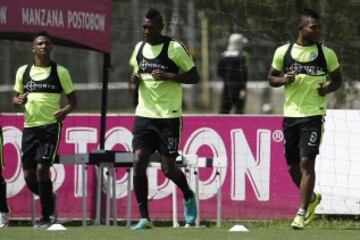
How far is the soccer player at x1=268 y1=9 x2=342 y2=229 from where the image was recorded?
12539 mm

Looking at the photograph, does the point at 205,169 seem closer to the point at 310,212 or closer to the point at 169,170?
the point at 169,170

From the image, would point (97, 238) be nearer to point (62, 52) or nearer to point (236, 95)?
point (236, 95)

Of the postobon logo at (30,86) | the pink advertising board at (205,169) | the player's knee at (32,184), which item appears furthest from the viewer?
the pink advertising board at (205,169)

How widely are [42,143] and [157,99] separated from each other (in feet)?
4.48

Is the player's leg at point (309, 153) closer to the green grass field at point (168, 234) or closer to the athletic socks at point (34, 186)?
the green grass field at point (168, 234)

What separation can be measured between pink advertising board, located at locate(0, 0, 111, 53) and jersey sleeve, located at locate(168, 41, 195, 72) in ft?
6.23

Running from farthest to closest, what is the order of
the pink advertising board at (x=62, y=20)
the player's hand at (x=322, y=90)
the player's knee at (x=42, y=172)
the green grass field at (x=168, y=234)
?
the pink advertising board at (x=62, y=20) → the player's knee at (x=42, y=172) → the player's hand at (x=322, y=90) → the green grass field at (x=168, y=234)

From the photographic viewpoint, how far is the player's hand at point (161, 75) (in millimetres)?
12727

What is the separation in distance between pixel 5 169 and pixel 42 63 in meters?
2.26

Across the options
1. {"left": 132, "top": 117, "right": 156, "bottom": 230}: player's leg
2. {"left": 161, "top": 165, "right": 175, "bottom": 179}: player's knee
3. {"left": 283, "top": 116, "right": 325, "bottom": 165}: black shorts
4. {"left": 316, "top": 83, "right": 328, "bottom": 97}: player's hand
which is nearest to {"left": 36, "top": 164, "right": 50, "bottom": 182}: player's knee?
{"left": 132, "top": 117, "right": 156, "bottom": 230}: player's leg

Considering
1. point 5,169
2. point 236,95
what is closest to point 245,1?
point 236,95

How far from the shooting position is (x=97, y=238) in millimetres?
11297

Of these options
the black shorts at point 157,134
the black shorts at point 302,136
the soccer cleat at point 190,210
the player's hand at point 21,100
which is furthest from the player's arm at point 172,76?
the player's hand at point 21,100

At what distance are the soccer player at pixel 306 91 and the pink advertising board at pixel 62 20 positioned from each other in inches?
110
